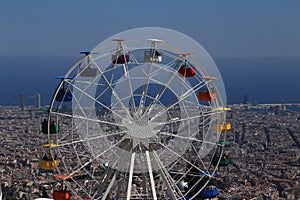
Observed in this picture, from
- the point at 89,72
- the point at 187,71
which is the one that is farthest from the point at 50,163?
the point at 187,71

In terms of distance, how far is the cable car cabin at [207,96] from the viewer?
11.9m

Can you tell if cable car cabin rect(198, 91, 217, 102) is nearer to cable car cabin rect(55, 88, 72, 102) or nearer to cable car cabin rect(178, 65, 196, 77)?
cable car cabin rect(178, 65, 196, 77)

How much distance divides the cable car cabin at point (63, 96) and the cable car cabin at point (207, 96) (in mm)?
2358

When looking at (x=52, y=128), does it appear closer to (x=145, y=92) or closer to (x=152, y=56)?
(x=145, y=92)

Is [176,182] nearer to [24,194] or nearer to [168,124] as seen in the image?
[168,124]

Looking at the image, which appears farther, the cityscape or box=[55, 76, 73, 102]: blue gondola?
the cityscape

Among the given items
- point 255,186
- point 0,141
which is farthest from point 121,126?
point 0,141

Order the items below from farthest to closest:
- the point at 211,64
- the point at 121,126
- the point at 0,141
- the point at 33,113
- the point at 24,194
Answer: the point at 33,113, the point at 0,141, the point at 24,194, the point at 211,64, the point at 121,126

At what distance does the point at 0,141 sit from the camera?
147 feet

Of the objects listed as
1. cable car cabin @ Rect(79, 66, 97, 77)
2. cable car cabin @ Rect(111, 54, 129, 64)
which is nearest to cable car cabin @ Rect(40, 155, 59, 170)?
cable car cabin @ Rect(79, 66, 97, 77)

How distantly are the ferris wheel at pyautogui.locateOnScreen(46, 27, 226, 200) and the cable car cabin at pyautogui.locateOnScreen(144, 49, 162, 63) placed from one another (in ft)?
0.06

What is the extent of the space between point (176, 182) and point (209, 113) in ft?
4.61

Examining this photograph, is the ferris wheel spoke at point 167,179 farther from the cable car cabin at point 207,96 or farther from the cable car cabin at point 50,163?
the cable car cabin at point 50,163

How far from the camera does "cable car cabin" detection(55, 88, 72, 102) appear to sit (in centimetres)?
1157
